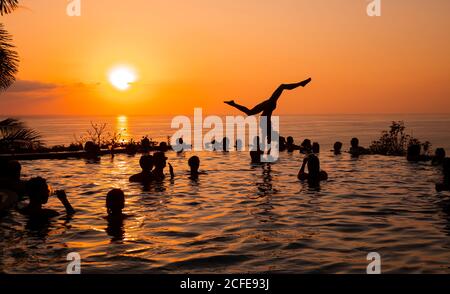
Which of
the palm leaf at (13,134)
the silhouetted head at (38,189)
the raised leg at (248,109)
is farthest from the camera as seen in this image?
the raised leg at (248,109)

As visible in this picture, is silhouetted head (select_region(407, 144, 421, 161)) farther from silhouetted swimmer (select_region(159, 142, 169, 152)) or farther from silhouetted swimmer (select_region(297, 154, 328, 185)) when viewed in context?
silhouetted swimmer (select_region(159, 142, 169, 152))

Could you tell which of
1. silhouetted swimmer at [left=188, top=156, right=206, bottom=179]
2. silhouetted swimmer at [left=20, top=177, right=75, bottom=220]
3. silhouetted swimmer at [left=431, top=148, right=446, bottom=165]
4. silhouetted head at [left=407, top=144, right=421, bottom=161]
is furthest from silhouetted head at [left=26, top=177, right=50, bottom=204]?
silhouetted head at [left=407, top=144, right=421, bottom=161]

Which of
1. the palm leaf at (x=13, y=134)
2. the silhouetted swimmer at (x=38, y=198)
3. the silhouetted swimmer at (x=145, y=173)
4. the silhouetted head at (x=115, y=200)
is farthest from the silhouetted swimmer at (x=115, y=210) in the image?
the silhouetted swimmer at (x=145, y=173)

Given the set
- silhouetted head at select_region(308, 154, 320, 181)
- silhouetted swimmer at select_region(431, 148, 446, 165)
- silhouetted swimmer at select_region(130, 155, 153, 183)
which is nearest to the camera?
silhouetted head at select_region(308, 154, 320, 181)

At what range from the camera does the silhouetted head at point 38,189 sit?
35.6 feet

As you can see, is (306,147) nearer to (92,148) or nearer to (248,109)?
(248,109)

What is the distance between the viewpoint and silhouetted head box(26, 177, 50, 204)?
10.8 m

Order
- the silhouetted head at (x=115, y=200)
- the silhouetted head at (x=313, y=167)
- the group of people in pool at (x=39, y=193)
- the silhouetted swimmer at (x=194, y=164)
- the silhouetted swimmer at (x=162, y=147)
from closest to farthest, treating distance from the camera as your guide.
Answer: the group of people in pool at (x=39, y=193) < the silhouetted head at (x=115, y=200) < the silhouetted head at (x=313, y=167) < the silhouetted swimmer at (x=194, y=164) < the silhouetted swimmer at (x=162, y=147)

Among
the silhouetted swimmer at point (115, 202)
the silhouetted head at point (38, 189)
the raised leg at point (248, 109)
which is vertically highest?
the raised leg at point (248, 109)

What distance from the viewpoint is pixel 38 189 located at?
11.0m

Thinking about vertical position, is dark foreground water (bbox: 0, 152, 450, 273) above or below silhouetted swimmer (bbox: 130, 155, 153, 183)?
below

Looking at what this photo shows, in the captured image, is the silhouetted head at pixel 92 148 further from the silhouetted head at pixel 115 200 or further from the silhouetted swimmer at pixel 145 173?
the silhouetted head at pixel 115 200

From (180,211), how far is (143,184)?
201 inches

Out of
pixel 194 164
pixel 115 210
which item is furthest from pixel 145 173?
pixel 115 210
